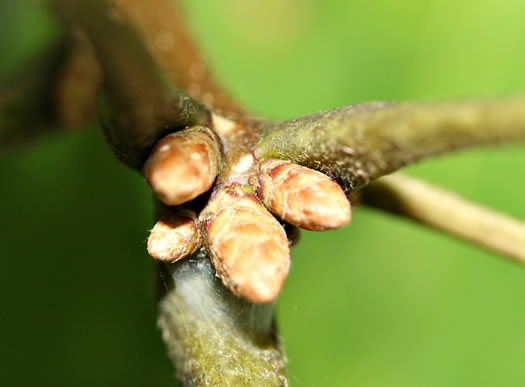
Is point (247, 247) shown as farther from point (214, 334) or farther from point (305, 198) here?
point (214, 334)

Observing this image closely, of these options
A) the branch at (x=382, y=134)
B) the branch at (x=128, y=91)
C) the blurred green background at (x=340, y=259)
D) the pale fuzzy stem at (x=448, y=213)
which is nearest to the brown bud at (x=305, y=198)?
the branch at (x=382, y=134)

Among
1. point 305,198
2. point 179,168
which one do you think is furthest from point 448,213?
point 179,168

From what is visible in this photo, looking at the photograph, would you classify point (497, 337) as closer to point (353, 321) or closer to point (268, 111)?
point (353, 321)

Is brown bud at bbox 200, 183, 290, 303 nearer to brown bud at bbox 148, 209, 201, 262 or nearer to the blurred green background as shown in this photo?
brown bud at bbox 148, 209, 201, 262

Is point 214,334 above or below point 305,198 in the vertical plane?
below

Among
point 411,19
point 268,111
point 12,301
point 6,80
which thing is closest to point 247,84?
point 268,111

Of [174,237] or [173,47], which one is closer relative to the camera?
[174,237]
